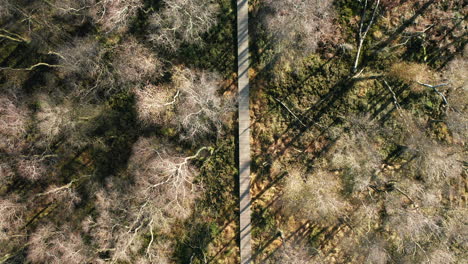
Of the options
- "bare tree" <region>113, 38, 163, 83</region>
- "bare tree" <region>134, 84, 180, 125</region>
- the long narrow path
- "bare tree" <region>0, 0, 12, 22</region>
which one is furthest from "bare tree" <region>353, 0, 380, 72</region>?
"bare tree" <region>0, 0, 12, 22</region>

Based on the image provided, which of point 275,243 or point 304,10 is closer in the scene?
point 304,10

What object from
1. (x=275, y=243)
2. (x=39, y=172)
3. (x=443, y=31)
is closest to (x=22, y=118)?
(x=39, y=172)

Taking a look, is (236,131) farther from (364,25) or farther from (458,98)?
(458,98)

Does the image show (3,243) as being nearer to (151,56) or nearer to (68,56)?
(68,56)

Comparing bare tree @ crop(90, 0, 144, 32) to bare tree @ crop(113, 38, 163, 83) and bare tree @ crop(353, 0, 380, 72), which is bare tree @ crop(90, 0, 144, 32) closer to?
bare tree @ crop(113, 38, 163, 83)

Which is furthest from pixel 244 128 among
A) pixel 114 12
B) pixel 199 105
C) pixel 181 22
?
pixel 114 12

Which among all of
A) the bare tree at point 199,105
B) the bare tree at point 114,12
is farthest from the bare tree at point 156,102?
the bare tree at point 114,12
